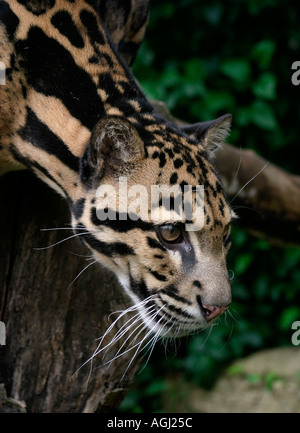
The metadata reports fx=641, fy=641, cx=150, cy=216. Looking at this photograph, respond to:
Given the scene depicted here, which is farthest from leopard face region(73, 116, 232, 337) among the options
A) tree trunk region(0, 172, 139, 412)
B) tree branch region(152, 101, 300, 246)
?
tree branch region(152, 101, 300, 246)

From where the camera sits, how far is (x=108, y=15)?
4.88m

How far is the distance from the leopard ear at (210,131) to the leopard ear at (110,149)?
624 mm

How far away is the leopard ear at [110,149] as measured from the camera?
11.0ft

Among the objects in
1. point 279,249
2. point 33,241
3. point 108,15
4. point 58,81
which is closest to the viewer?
point 58,81

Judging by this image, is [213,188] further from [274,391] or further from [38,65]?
[274,391]

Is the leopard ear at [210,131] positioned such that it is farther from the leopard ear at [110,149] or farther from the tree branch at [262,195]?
the tree branch at [262,195]

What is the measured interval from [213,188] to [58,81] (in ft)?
3.64

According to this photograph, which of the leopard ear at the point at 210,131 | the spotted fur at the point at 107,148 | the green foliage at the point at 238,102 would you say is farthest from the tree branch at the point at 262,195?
the spotted fur at the point at 107,148

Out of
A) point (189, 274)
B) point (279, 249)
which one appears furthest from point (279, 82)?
point (189, 274)

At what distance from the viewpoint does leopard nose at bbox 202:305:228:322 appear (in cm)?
344

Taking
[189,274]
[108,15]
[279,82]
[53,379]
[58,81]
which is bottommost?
[53,379]

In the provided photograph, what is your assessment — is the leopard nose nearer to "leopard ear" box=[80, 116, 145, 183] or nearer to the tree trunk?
"leopard ear" box=[80, 116, 145, 183]

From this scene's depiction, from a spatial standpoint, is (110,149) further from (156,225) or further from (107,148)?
(156,225)
